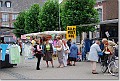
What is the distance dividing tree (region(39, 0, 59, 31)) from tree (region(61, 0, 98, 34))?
12344 mm

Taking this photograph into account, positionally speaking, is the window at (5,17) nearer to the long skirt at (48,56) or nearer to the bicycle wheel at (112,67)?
the long skirt at (48,56)

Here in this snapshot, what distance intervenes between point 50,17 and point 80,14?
1382cm

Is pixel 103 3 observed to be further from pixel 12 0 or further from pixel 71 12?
pixel 12 0

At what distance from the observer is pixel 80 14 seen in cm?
3009

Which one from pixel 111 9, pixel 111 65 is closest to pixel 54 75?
pixel 111 65

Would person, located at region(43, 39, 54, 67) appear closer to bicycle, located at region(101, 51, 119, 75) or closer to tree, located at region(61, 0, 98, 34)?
bicycle, located at region(101, 51, 119, 75)

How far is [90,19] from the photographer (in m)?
30.0

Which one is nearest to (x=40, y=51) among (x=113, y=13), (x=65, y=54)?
(x=65, y=54)

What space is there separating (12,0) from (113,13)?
51.2m

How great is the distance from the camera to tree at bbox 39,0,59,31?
43125 mm

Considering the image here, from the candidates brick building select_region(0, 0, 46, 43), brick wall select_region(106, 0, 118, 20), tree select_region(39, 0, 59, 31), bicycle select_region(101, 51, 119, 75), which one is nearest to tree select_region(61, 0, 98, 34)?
brick wall select_region(106, 0, 118, 20)

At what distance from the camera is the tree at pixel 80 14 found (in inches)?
1183

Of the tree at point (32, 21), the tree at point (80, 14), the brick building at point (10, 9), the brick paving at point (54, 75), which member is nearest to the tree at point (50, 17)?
the tree at point (32, 21)

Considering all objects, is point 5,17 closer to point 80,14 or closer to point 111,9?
point 111,9
